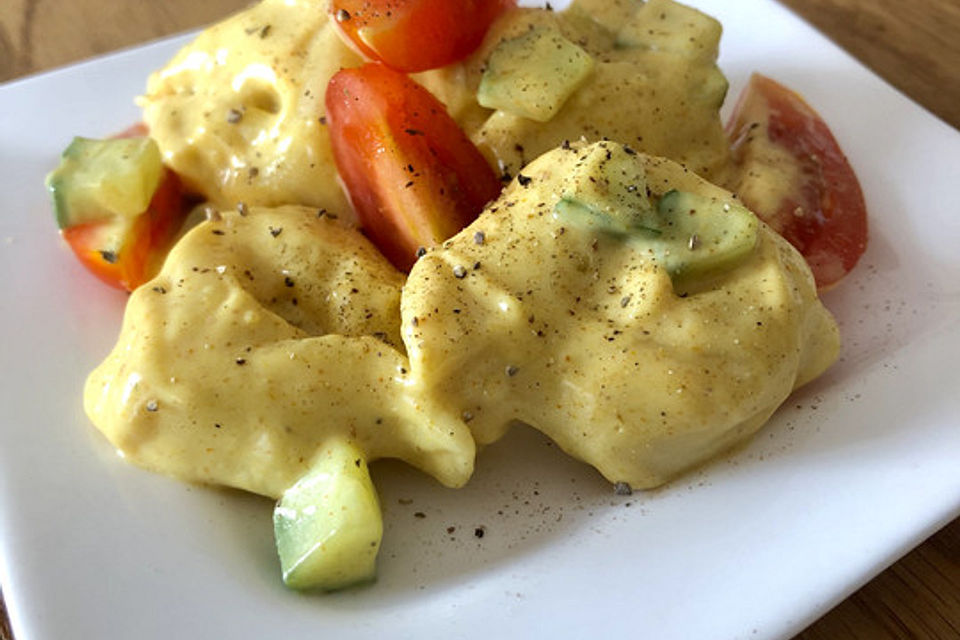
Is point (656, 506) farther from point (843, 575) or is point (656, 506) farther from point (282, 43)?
point (282, 43)

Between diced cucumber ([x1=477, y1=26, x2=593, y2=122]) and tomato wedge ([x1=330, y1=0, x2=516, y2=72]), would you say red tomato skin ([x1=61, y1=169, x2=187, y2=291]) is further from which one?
diced cucumber ([x1=477, y1=26, x2=593, y2=122])

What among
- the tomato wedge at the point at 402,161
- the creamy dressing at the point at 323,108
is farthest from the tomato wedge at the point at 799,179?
the tomato wedge at the point at 402,161

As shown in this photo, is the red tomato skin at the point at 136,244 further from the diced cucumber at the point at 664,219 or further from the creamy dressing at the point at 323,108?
the diced cucumber at the point at 664,219

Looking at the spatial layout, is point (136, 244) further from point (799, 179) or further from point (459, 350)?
point (799, 179)

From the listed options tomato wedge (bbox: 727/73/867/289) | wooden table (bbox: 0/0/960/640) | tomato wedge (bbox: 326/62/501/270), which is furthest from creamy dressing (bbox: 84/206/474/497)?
wooden table (bbox: 0/0/960/640)

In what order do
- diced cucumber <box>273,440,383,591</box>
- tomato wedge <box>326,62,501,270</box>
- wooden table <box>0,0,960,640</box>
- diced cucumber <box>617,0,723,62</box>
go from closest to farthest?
diced cucumber <box>273,440,383,591</box>
tomato wedge <box>326,62,501,270</box>
diced cucumber <box>617,0,723,62</box>
wooden table <box>0,0,960,640</box>

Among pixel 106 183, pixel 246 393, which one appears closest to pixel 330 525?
pixel 246 393
